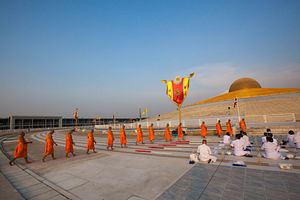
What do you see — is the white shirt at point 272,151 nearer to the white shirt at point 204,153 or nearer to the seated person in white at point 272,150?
the seated person in white at point 272,150

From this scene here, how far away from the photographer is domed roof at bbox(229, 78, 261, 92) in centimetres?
7562

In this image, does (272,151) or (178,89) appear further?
(178,89)

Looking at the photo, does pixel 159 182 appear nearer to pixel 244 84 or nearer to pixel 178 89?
pixel 178 89

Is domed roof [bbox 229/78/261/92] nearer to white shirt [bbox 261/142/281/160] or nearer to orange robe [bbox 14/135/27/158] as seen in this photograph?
white shirt [bbox 261/142/281/160]

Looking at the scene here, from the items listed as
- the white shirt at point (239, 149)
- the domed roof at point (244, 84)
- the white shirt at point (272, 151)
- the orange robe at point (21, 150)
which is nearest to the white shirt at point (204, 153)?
the white shirt at point (239, 149)

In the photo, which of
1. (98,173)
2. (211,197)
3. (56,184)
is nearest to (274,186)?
(211,197)

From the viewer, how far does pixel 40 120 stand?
63.4 meters

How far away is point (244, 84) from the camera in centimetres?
7600

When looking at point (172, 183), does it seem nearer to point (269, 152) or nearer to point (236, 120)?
point (269, 152)

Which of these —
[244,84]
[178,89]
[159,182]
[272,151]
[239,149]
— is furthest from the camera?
[244,84]

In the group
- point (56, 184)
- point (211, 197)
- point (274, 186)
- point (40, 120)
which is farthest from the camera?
point (40, 120)

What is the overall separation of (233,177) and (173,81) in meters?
11.2

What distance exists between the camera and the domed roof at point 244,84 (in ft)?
248

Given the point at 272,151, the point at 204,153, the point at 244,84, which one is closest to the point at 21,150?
the point at 204,153
